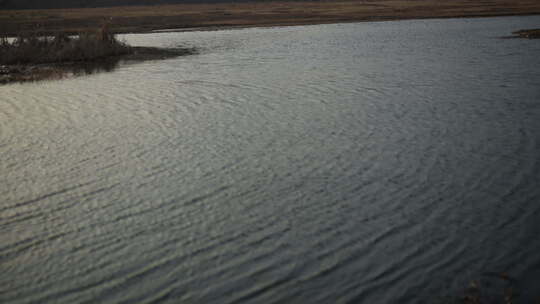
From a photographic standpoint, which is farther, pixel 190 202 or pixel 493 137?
pixel 493 137

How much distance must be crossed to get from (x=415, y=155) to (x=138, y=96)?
12401mm

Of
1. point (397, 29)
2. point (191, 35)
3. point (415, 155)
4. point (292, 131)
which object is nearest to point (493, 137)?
point (415, 155)

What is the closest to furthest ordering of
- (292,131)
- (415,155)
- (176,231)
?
(176,231)
(415,155)
(292,131)

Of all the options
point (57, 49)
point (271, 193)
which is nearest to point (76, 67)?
point (57, 49)

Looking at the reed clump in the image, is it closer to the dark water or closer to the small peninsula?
the small peninsula

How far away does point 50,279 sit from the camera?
266 inches

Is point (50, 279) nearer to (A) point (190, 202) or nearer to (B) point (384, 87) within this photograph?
(A) point (190, 202)

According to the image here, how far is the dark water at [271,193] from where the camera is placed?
6.63 m

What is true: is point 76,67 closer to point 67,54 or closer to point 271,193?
point 67,54

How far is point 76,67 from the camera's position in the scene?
103ft

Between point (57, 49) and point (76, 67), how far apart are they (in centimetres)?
390

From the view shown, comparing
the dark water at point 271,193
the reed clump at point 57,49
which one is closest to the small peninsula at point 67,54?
the reed clump at point 57,49

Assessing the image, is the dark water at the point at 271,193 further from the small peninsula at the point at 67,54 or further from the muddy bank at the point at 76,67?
the small peninsula at the point at 67,54

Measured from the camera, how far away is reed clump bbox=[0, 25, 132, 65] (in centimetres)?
3262
